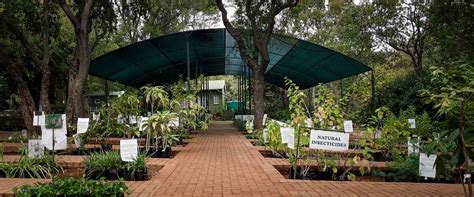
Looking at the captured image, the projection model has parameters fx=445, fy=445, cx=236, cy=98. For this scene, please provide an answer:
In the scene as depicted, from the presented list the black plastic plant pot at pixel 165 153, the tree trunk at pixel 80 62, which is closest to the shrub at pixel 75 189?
the black plastic plant pot at pixel 165 153

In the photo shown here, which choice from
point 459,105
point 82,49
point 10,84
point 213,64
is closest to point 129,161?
point 459,105

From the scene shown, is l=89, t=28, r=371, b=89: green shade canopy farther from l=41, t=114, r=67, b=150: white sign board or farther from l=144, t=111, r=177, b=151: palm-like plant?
l=41, t=114, r=67, b=150: white sign board

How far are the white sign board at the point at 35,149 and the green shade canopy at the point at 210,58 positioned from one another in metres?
7.62

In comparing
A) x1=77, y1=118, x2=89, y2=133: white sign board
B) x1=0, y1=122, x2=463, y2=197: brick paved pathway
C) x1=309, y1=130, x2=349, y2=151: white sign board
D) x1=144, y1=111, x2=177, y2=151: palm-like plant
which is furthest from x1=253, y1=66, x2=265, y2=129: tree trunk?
x1=309, y1=130, x2=349, y2=151: white sign board

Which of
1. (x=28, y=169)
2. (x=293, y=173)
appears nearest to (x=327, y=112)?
(x=293, y=173)

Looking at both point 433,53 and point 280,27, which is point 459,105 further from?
point 280,27

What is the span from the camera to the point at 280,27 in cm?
2261

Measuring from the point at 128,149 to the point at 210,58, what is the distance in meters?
14.9

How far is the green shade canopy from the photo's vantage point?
14.8m

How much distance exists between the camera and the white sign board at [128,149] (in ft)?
18.8

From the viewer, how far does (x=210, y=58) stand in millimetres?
20500

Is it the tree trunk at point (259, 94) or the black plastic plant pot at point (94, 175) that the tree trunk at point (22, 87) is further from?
the black plastic plant pot at point (94, 175)

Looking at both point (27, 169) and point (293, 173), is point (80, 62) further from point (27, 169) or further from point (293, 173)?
point (293, 173)

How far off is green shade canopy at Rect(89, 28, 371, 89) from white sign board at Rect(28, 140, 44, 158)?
25.0 ft
